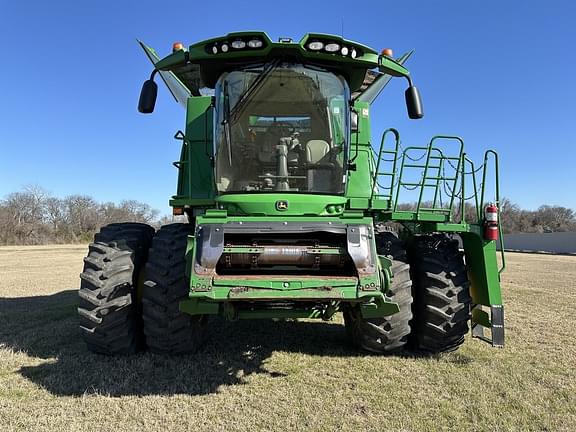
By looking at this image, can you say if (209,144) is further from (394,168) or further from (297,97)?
(394,168)

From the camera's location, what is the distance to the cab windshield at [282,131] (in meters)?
4.77

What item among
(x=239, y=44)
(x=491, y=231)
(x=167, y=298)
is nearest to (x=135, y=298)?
(x=167, y=298)

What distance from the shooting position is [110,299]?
4746 mm

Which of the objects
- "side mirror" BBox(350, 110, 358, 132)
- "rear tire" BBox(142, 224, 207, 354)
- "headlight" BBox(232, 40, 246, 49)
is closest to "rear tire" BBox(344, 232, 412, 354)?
"side mirror" BBox(350, 110, 358, 132)

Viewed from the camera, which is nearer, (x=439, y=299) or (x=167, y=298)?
(x=167, y=298)

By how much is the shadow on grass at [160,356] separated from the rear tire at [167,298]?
210 millimetres

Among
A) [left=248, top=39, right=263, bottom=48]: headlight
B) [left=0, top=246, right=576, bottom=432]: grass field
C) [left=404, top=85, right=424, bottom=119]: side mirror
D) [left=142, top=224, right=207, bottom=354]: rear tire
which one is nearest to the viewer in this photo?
[left=0, top=246, right=576, bottom=432]: grass field

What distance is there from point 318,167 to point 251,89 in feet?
3.50

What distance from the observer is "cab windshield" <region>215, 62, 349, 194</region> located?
15.7ft

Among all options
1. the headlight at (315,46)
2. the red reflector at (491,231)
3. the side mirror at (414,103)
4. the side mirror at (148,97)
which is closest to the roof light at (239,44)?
the headlight at (315,46)

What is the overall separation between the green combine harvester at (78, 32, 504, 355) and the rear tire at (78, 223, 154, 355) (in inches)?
0.5

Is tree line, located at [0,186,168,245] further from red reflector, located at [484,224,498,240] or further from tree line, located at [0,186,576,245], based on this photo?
red reflector, located at [484,224,498,240]

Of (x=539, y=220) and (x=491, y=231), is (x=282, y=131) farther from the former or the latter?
(x=539, y=220)

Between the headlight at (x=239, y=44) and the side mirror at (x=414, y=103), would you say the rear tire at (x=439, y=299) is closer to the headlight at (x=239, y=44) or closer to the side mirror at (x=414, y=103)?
the side mirror at (x=414, y=103)
